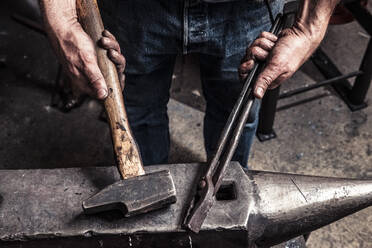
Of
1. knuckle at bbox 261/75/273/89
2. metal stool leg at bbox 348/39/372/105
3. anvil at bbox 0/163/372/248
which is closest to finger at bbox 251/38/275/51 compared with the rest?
knuckle at bbox 261/75/273/89

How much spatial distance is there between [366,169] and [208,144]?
0.93 m

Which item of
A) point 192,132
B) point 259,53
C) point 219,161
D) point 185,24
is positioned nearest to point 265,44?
point 259,53

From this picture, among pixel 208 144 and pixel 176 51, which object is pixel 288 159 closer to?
pixel 208 144

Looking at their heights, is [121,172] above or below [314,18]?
below

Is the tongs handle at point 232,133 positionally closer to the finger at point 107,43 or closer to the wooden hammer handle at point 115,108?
the wooden hammer handle at point 115,108

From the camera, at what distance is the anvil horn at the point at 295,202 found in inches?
43.4

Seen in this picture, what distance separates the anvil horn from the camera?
110 centimetres

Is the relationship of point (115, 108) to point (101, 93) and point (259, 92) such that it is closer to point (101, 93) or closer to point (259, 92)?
point (101, 93)

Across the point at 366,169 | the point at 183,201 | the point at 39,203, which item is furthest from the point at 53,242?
Answer: the point at 366,169

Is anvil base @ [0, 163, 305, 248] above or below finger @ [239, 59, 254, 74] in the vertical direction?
below

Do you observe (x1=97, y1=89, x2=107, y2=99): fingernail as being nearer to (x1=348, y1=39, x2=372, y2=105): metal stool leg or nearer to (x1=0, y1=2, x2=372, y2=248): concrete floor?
(x1=0, y1=2, x2=372, y2=248): concrete floor

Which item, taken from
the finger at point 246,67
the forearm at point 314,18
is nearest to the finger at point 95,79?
the finger at point 246,67

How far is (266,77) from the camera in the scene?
1277mm

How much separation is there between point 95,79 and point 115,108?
0.10 meters
